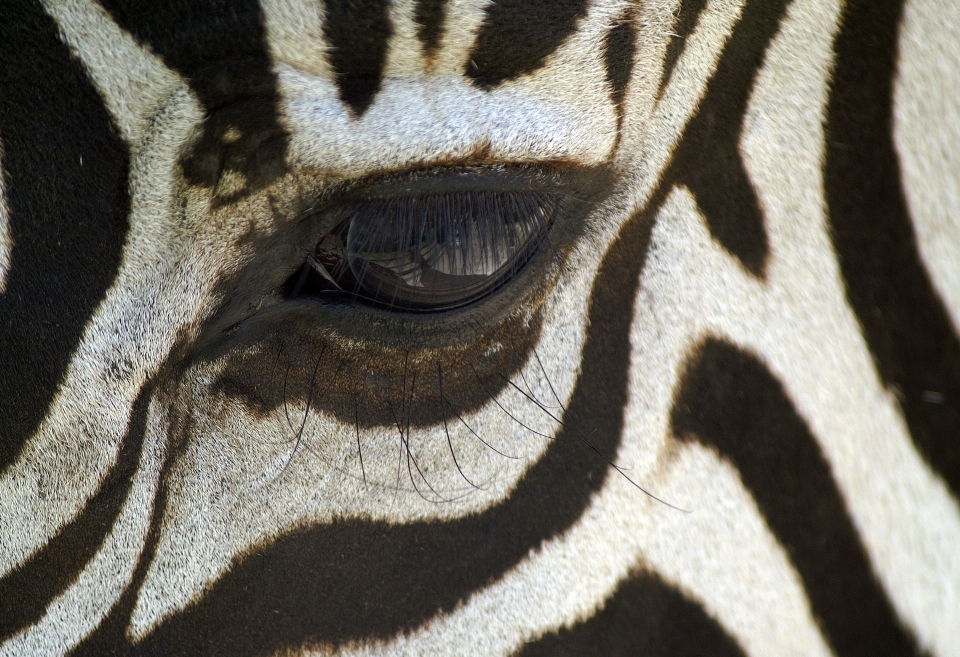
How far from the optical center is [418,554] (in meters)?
0.90

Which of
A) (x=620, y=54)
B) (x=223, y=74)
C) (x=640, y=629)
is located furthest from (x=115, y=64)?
(x=640, y=629)

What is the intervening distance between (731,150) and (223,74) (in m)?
0.59

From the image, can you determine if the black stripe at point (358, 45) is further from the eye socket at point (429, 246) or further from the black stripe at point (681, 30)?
the black stripe at point (681, 30)

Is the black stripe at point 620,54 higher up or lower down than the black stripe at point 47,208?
higher up

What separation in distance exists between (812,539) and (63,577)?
2.98 ft

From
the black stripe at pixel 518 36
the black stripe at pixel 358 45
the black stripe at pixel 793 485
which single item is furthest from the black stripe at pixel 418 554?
the black stripe at pixel 358 45

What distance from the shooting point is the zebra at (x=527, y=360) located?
80cm

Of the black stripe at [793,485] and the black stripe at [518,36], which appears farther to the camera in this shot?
the black stripe at [793,485]

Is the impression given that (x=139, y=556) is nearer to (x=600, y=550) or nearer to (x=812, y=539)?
(x=600, y=550)

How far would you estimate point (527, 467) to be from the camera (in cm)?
91

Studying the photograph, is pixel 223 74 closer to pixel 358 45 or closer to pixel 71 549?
pixel 358 45

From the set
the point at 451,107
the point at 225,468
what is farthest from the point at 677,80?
the point at 225,468

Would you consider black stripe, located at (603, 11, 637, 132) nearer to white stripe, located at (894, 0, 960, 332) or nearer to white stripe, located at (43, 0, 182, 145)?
white stripe, located at (894, 0, 960, 332)

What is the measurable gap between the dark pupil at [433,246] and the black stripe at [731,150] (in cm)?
18
